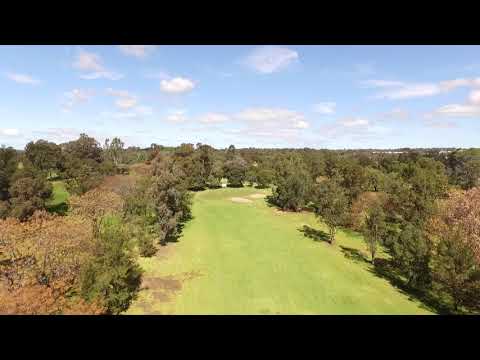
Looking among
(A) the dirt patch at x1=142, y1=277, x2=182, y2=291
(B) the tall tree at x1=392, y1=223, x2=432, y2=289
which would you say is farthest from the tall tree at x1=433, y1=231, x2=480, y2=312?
(A) the dirt patch at x1=142, y1=277, x2=182, y2=291

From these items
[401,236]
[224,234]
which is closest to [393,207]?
[401,236]

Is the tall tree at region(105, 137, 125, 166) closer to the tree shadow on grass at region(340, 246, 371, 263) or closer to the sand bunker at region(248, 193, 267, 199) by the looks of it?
the sand bunker at region(248, 193, 267, 199)

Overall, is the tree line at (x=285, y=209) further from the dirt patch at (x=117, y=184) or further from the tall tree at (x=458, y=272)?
the dirt patch at (x=117, y=184)

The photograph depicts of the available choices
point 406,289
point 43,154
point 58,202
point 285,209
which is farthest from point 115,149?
point 406,289

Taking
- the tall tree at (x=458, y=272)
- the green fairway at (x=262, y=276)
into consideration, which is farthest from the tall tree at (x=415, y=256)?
the tall tree at (x=458, y=272)

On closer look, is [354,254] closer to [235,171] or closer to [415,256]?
[415,256]

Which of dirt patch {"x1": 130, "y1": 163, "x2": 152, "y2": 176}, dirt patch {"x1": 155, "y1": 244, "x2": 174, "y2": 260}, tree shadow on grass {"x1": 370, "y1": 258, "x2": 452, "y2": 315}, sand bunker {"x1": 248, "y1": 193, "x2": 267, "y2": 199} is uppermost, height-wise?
dirt patch {"x1": 130, "y1": 163, "x2": 152, "y2": 176}
